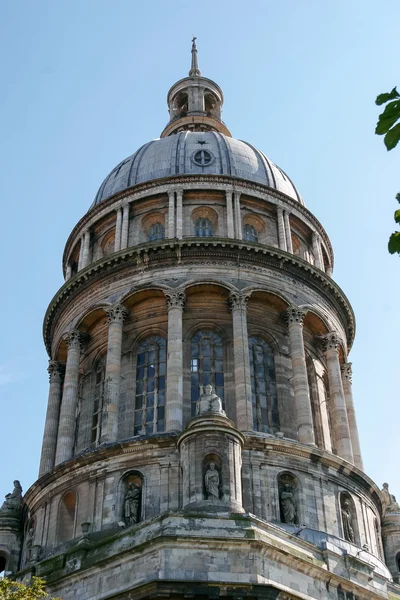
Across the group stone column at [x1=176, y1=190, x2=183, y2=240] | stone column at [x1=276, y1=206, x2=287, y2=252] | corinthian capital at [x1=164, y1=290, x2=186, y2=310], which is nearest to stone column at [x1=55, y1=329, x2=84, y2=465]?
corinthian capital at [x1=164, y1=290, x2=186, y2=310]

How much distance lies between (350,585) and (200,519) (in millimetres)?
5634

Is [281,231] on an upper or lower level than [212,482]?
upper

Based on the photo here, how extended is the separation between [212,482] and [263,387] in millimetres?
8976

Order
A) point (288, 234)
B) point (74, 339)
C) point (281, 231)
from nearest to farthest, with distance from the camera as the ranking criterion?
point (74, 339)
point (281, 231)
point (288, 234)

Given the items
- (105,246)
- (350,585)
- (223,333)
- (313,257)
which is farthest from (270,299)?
(350,585)

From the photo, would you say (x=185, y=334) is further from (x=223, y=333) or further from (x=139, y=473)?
(x=139, y=473)

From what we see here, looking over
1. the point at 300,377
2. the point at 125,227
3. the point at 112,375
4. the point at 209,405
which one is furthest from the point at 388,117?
the point at 125,227

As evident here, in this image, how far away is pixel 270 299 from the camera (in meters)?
38.2

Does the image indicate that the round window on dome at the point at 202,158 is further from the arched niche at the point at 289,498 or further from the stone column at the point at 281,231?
the arched niche at the point at 289,498

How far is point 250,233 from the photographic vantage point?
42344 millimetres

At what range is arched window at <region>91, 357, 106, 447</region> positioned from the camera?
3644 cm

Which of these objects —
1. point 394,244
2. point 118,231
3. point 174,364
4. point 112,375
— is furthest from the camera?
point 118,231

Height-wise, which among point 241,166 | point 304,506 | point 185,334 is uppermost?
point 241,166

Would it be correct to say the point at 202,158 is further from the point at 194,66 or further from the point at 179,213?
the point at 194,66
